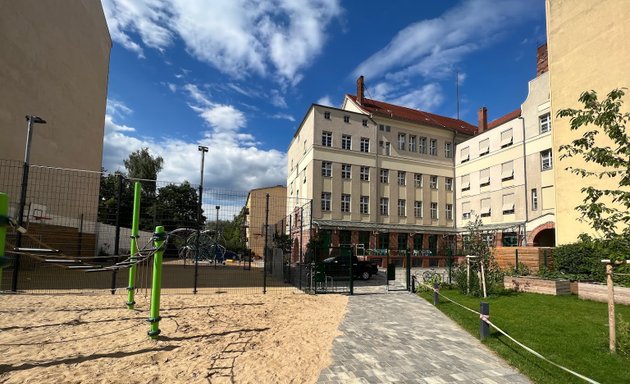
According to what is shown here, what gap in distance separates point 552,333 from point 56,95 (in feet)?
84.0

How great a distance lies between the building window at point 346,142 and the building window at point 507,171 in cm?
1476

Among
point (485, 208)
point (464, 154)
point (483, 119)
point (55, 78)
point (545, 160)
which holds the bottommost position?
point (485, 208)

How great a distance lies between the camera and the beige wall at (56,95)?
15.9m

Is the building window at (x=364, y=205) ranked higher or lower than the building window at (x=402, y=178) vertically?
lower

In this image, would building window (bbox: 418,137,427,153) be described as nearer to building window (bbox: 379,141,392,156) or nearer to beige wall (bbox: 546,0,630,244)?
building window (bbox: 379,141,392,156)

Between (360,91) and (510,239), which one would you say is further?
(360,91)

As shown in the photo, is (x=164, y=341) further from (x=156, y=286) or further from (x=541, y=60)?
(x=541, y=60)

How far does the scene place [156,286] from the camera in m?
6.88

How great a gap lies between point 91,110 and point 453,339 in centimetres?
2764

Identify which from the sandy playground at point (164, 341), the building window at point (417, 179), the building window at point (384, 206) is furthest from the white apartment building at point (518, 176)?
the sandy playground at point (164, 341)

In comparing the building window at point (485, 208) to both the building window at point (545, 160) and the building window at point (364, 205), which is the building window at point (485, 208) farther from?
the building window at point (364, 205)

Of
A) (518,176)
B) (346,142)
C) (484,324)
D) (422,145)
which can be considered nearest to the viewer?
(484,324)

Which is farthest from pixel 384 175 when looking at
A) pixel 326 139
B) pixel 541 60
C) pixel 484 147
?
pixel 541 60

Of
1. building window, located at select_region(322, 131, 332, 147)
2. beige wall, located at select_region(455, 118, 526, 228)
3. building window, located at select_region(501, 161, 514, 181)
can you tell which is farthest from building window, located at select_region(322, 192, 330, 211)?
building window, located at select_region(501, 161, 514, 181)
